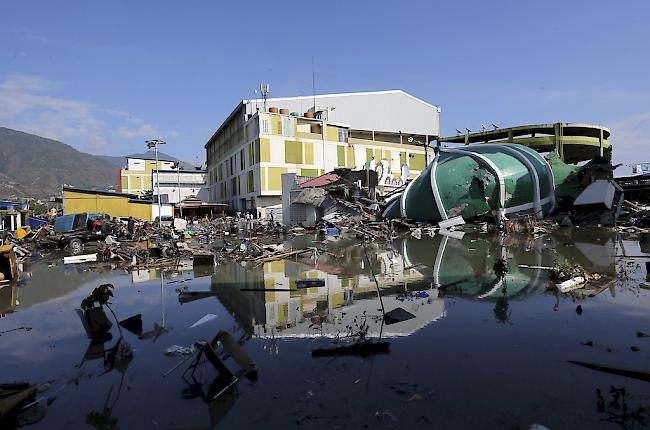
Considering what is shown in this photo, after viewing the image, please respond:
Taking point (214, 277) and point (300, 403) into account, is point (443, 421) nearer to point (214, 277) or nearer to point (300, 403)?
point (300, 403)

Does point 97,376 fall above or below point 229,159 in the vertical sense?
below

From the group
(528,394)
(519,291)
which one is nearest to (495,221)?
(519,291)

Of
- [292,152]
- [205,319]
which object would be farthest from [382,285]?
[292,152]

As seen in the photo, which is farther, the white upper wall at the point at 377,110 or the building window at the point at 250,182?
A: the white upper wall at the point at 377,110

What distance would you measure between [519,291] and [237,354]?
5721mm

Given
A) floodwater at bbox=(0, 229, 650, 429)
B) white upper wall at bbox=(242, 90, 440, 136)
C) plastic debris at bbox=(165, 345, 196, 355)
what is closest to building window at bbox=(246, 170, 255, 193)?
white upper wall at bbox=(242, 90, 440, 136)

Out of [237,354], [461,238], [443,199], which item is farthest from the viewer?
[443,199]

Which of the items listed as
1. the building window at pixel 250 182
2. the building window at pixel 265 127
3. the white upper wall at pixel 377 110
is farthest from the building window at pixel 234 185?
the building window at pixel 265 127

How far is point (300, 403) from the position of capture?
3646 millimetres

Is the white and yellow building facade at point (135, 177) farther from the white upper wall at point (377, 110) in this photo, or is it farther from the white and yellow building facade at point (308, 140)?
the white upper wall at point (377, 110)

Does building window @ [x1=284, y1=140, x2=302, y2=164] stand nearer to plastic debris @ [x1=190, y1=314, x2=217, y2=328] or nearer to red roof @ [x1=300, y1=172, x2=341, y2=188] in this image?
red roof @ [x1=300, y1=172, x2=341, y2=188]

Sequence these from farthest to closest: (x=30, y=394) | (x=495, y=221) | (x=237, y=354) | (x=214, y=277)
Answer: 1. (x=495, y=221)
2. (x=214, y=277)
3. (x=237, y=354)
4. (x=30, y=394)

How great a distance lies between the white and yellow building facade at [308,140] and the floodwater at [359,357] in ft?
87.2

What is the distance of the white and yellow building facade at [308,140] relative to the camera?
4263cm
